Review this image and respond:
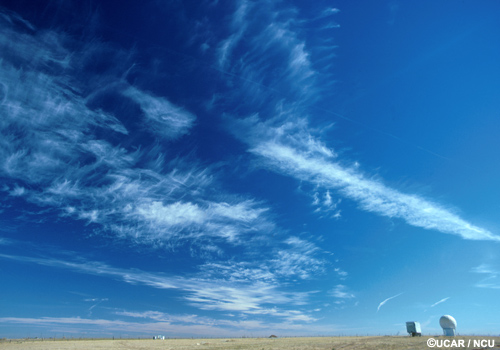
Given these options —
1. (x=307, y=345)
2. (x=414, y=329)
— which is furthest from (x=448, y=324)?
(x=307, y=345)

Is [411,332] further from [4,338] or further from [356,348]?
[4,338]

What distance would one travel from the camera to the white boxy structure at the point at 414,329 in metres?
67.2

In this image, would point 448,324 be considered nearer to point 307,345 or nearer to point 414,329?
point 414,329

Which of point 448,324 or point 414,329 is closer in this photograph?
point 448,324

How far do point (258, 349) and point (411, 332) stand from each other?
3888cm

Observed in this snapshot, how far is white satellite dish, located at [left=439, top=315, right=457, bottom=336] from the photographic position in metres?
62.8

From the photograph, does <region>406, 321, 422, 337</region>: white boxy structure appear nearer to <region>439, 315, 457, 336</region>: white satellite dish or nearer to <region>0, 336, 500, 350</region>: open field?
<region>0, 336, 500, 350</region>: open field

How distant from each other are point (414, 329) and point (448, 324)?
7272 millimetres

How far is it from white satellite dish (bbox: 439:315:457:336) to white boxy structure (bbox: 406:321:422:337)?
5.16 m

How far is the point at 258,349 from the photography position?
52.1 meters

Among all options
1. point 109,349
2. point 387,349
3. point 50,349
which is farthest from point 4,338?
point 387,349

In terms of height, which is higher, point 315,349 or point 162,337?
point 315,349

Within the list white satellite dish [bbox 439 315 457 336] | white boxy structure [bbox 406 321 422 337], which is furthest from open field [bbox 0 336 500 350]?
white boxy structure [bbox 406 321 422 337]

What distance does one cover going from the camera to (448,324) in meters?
63.3
